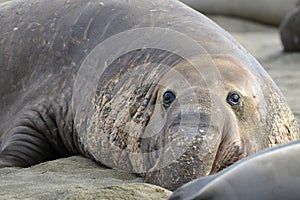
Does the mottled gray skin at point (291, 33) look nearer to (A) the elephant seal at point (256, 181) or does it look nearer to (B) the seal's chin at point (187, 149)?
(B) the seal's chin at point (187, 149)

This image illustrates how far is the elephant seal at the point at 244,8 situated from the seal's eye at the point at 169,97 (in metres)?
11.5

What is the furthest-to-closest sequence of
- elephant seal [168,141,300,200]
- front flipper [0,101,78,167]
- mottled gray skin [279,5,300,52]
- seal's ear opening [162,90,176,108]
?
1. mottled gray skin [279,5,300,52]
2. front flipper [0,101,78,167]
3. seal's ear opening [162,90,176,108]
4. elephant seal [168,141,300,200]

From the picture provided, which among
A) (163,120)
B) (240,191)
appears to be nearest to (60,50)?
(163,120)

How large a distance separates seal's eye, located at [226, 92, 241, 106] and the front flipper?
117cm

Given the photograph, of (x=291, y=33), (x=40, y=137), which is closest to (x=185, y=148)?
(x=40, y=137)

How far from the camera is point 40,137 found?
496 cm

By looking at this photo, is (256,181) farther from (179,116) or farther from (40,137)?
(40,137)

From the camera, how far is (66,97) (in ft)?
16.2

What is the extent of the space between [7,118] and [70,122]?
1.51 ft

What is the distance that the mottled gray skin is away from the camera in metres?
10.9

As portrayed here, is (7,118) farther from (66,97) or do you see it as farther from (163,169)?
(163,169)

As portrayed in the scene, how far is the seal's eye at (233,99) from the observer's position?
398cm

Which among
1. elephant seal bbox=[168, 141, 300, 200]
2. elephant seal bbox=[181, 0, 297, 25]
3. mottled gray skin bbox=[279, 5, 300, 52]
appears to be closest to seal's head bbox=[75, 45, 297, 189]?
elephant seal bbox=[168, 141, 300, 200]

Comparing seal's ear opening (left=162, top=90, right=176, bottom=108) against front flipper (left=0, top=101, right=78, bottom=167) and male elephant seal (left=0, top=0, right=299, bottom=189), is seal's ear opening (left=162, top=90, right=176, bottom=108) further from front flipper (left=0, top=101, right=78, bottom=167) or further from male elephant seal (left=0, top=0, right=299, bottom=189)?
front flipper (left=0, top=101, right=78, bottom=167)
